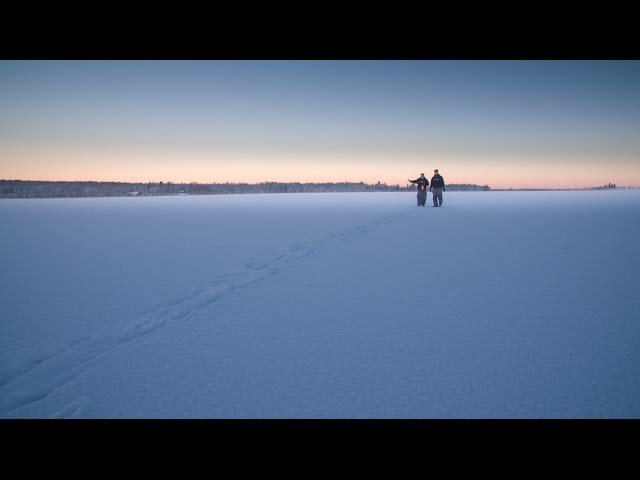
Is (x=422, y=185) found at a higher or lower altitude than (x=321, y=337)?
higher

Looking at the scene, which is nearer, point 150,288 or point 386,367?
point 386,367

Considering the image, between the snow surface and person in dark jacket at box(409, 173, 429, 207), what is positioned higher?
person in dark jacket at box(409, 173, 429, 207)

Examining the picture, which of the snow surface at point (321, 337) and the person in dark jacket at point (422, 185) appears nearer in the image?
the snow surface at point (321, 337)

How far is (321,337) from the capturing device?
7.86 ft

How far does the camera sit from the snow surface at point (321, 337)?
1.65 meters

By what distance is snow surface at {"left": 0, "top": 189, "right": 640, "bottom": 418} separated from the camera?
165cm

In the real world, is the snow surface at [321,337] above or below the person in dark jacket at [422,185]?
below

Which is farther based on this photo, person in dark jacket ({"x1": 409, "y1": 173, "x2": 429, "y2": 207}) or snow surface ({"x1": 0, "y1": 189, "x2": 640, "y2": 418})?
person in dark jacket ({"x1": 409, "y1": 173, "x2": 429, "y2": 207})

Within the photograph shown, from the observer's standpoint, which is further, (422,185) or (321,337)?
(422,185)
